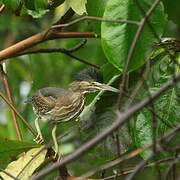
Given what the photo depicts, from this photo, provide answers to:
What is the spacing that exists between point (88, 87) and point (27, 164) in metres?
0.38

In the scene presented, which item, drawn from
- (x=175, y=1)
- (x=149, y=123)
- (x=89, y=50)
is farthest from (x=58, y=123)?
(x=89, y=50)

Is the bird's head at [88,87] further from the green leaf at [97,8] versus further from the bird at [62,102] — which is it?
the green leaf at [97,8]

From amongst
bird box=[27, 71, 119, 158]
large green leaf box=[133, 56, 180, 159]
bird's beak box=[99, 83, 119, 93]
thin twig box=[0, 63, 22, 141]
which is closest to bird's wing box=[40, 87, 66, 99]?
bird box=[27, 71, 119, 158]

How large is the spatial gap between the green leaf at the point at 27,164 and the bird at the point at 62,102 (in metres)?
0.22

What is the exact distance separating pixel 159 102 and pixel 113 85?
0.54ft

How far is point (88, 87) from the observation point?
205cm

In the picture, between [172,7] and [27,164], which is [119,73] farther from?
[27,164]

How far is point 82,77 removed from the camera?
2.11 m

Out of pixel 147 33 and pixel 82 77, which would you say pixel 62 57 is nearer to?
pixel 82 77

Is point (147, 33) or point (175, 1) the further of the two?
point (175, 1)

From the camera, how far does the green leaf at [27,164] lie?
176cm

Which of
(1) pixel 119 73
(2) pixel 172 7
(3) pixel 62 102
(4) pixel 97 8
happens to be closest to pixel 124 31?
(4) pixel 97 8

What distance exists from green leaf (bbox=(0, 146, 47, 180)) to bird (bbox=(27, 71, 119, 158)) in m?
0.22

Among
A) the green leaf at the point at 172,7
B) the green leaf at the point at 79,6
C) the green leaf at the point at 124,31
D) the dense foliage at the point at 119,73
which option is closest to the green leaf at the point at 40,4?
the dense foliage at the point at 119,73
